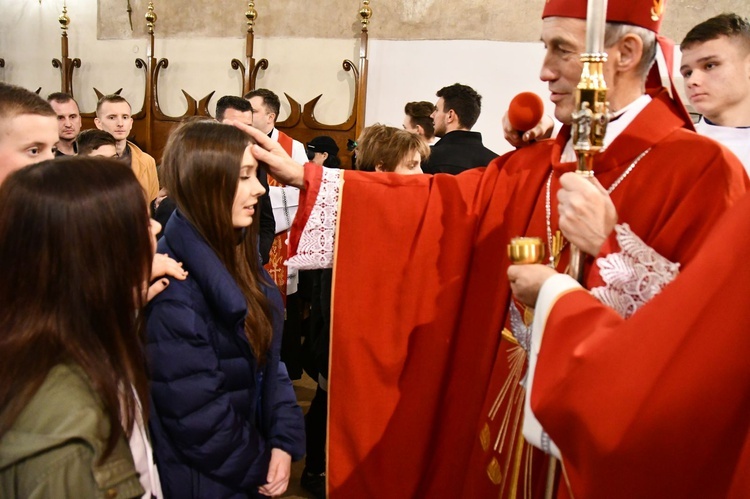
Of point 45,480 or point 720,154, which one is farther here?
point 720,154

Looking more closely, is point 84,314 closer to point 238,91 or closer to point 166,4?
point 238,91

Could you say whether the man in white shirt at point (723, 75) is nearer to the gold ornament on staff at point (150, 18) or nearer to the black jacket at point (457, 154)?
the black jacket at point (457, 154)

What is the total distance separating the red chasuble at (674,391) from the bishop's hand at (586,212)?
280 millimetres

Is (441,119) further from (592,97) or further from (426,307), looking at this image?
(592,97)

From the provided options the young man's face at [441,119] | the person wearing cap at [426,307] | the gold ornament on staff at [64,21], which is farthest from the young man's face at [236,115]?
the gold ornament on staff at [64,21]

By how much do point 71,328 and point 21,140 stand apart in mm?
979

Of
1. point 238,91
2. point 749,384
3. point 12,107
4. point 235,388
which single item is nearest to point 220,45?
point 238,91

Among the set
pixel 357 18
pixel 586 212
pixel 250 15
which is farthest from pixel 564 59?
pixel 250 15

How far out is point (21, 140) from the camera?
189 centimetres

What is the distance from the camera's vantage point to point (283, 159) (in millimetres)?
1938

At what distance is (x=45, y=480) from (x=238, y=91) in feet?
20.8

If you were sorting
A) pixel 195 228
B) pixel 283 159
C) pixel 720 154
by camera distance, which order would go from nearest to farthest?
pixel 720 154 < pixel 195 228 < pixel 283 159

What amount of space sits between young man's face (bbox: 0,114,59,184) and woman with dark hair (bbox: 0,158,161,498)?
2.53 ft

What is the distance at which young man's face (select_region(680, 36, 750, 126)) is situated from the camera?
2943 millimetres
